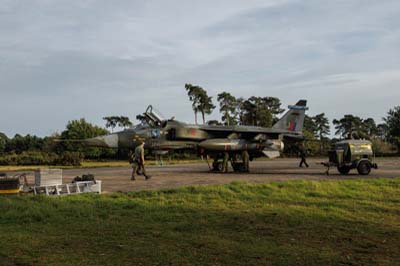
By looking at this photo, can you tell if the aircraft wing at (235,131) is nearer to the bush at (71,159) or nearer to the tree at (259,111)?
the bush at (71,159)

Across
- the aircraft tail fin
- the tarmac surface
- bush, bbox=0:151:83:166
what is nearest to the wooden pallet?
the tarmac surface

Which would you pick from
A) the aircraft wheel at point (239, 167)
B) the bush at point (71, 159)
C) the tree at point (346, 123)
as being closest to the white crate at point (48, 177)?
the aircraft wheel at point (239, 167)

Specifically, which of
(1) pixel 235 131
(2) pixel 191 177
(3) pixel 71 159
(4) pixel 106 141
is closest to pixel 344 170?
(1) pixel 235 131

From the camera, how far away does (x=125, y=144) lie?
22.6 meters

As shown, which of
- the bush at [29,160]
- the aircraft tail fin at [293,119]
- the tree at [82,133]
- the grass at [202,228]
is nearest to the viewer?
the grass at [202,228]

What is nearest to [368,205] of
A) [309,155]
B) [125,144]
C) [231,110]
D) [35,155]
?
[125,144]

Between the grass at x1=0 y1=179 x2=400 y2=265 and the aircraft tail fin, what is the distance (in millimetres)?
17701

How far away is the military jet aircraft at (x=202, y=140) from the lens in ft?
74.0

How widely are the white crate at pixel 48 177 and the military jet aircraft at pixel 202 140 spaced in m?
10.4

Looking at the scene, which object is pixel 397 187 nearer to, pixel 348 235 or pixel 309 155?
pixel 348 235

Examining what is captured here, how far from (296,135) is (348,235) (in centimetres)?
2018

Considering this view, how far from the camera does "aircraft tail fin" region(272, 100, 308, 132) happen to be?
2969cm

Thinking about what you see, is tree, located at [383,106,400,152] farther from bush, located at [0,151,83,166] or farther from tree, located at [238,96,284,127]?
bush, located at [0,151,83,166]

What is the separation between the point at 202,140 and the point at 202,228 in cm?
1676
